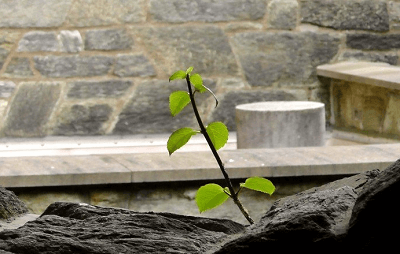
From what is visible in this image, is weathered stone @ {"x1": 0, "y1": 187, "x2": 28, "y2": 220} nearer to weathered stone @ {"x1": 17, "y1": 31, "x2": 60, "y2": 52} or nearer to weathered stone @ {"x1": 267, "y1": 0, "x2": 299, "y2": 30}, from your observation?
weathered stone @ {"x1": 17, "y1": 31, "x2": 60, "y2": 52}

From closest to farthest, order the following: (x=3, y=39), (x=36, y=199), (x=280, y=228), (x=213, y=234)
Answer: (x=280, y=228) → (x=213, y=234) → (x=36, y=199) → (x=3, y=39)

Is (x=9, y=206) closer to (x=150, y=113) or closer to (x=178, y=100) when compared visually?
(x=178, y=100)

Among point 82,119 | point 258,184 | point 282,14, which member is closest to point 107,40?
point 82,119

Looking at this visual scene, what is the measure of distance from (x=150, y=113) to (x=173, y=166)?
148 inches

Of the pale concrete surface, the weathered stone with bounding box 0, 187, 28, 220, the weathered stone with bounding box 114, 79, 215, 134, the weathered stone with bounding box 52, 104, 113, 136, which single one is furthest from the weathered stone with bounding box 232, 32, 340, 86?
the weathered stone with bounding box 0, 187, 28, 220

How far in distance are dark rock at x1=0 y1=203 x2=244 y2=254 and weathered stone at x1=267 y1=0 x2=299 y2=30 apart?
614cm

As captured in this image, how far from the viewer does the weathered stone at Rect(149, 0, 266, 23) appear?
6.91 metres

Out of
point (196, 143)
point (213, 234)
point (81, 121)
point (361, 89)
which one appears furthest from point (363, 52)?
point (213, 234)

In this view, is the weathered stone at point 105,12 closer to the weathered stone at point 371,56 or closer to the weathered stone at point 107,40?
the weathered stone at point 107,40

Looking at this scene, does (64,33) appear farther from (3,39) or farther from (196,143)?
(196,143)

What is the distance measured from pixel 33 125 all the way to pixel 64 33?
0.74 meters

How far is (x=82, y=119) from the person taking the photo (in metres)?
6.90

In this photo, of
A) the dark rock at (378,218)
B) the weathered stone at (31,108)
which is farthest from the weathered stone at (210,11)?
the dark rock at (378,218)

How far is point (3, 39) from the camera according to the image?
6785 mm
